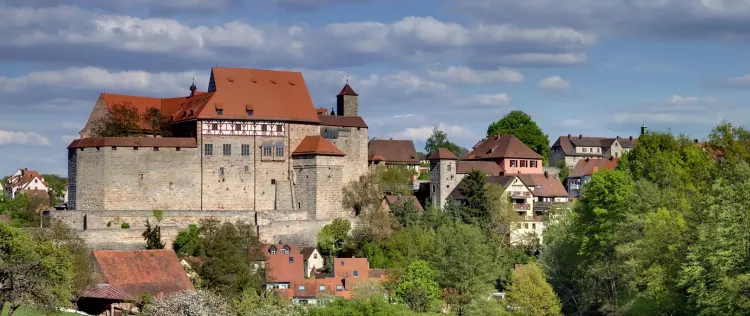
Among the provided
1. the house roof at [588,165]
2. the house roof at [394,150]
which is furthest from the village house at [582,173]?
the house roof at [394,150]

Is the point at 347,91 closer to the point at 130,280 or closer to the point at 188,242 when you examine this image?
the point at 188,242

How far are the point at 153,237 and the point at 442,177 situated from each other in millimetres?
23774

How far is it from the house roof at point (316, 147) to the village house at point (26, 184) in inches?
2335

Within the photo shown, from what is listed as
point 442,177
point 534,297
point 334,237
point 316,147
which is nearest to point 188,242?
point 334,237

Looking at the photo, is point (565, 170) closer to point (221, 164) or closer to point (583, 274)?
point (221, 164)

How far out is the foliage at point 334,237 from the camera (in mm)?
78812

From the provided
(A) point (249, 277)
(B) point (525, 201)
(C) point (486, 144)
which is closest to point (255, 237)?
(A) point (249, 277)

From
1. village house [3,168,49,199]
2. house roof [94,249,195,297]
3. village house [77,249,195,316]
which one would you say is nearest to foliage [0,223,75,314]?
village house [77,249,195,316]

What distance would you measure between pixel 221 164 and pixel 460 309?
19293mm

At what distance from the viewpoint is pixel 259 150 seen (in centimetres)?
8038

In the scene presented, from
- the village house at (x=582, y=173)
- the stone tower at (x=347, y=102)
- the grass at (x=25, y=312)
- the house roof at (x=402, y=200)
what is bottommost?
the grass at (x=25, y=312)

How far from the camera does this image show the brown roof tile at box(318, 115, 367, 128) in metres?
83.8

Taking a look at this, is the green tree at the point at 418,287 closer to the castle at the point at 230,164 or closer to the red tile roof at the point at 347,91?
the castle at the point at 230,164

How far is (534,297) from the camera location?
201 feet
